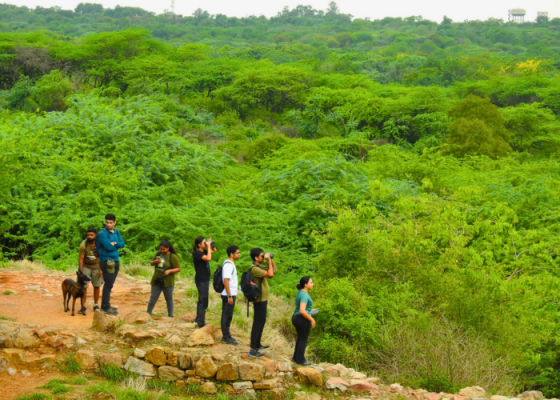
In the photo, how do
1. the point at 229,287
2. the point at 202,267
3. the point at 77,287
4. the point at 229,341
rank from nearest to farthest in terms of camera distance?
the point at 229,287, the point at 229,341, the point at 202,267, the point at 77,287

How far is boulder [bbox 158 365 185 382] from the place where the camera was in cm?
696

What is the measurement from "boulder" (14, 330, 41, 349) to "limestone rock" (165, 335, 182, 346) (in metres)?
1.55

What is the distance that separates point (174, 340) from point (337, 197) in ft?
29.7

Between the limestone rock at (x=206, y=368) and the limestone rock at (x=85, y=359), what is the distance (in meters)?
1.23

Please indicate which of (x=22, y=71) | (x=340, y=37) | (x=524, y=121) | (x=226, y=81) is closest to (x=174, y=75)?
(x=226, y=81)

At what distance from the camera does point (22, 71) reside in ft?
132

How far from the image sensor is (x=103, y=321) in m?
7.70

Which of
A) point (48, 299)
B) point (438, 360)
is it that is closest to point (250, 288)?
point (438, 360)

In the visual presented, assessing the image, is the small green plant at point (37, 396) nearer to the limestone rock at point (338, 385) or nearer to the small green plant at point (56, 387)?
the small green plant at point (56, 387)

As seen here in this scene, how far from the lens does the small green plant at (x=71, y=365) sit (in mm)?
6941

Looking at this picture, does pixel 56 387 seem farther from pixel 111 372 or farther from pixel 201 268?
pixel 201 268

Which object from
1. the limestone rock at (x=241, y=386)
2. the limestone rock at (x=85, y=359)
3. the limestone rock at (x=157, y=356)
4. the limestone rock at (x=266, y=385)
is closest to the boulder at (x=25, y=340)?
the limestone rock at (x=85, y=359)

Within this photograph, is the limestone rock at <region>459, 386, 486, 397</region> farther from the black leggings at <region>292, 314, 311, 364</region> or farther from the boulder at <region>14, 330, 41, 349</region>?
the boulder at <region>14, 330, 41, 349</region>

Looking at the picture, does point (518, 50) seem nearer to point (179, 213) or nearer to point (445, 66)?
point (445, 66)
